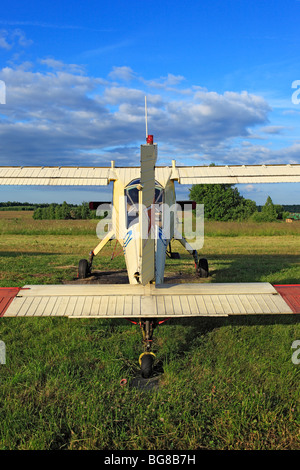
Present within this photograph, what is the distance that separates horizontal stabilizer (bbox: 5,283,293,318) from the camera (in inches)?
154

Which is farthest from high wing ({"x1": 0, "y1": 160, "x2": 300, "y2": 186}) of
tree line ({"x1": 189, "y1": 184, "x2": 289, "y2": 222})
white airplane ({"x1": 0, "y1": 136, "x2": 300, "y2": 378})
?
tree line ({"x1": 189, "y1": 184, "x2": 289, "y2": 222})

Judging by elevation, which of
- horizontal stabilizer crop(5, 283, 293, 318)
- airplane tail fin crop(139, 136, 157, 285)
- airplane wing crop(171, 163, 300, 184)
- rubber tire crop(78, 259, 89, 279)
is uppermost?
airplane wing crop(171, 163, 300, 184)

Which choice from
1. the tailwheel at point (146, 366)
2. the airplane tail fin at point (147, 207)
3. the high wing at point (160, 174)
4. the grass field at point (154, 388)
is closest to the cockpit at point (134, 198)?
the high wing at point (160, 174)

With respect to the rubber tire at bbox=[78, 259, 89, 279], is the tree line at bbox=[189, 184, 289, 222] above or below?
above

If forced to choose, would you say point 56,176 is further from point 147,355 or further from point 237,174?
point 147,355

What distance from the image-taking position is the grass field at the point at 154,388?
120 inches

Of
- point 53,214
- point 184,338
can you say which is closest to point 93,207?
point 184,338

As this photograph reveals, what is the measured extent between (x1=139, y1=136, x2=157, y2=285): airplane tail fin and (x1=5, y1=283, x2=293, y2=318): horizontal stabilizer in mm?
291

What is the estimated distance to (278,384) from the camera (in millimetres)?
3916

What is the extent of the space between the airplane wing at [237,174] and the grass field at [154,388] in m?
3.21

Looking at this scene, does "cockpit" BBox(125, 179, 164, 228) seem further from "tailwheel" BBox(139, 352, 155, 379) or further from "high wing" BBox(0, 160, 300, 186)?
"tailwheel" BBox(139, 352, 155, 379)

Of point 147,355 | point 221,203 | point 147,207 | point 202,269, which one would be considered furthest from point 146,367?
point 221,203

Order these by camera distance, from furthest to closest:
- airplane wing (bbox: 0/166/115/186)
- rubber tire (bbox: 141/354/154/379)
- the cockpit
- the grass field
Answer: airplane wing (bbox: 0/166/115/186) < the cockpit < rubber tire (bbox: 141/354/154/379) < the grass field

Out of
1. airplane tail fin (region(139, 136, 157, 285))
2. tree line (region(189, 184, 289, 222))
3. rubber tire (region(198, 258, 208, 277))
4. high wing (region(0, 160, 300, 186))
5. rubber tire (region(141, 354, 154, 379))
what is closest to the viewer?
airplane tail fin (region(139, 136, 157, 285))
